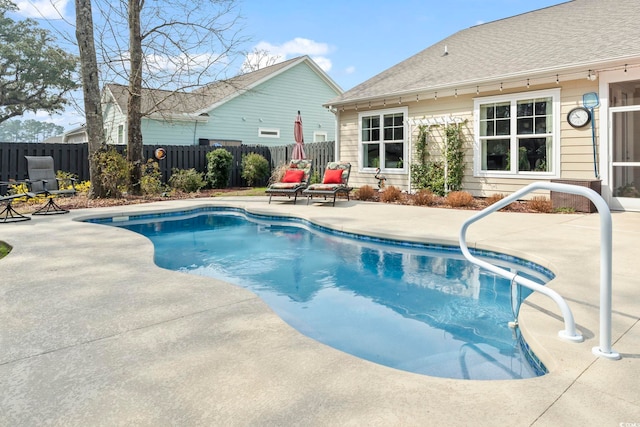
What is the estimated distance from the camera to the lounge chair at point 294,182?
9.90m

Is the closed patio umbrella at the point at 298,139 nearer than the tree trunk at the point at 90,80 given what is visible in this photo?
No

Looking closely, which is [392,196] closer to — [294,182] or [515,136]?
[294,182]

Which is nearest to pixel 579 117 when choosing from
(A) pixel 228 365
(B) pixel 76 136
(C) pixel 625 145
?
(C) pixel 625 145

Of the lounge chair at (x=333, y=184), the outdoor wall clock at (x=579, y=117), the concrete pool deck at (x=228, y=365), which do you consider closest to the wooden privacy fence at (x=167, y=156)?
the lounge chair at (x=333, y=184)

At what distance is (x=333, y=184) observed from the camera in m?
9.70

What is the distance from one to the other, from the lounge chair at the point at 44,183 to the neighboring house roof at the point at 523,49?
294 inches

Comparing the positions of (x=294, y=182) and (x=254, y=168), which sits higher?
(x=254, y=168)

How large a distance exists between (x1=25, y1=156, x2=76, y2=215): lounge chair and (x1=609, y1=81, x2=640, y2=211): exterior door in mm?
10287

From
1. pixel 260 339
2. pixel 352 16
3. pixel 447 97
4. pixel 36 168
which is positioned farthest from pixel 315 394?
pixel 352 16

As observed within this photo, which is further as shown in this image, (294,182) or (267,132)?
(267,132)

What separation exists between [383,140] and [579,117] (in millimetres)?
4860

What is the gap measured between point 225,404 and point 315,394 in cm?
38

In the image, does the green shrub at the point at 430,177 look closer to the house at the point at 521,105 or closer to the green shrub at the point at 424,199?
the house at the point at 521,105

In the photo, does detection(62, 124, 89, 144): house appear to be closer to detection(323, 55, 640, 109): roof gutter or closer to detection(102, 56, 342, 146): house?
detection(102, 56, 342, 146): house
